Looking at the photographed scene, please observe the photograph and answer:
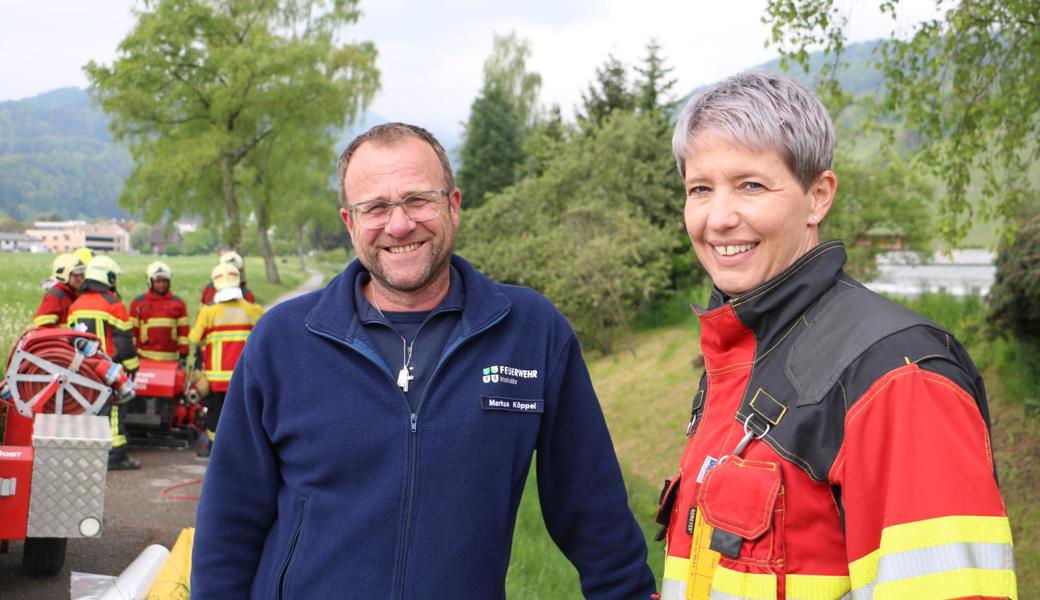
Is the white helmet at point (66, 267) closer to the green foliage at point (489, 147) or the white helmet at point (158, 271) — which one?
the white helmet at point (158, 271)

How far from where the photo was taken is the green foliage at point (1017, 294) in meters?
10.9

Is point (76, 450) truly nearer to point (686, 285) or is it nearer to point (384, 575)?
point (384, 575)

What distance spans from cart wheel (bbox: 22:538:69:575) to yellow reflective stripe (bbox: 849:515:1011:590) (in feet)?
20.0

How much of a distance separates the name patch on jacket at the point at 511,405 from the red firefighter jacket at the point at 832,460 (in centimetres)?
69

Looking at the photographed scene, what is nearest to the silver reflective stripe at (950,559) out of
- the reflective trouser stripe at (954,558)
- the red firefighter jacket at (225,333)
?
the reflective trouser stripe at (954,558)

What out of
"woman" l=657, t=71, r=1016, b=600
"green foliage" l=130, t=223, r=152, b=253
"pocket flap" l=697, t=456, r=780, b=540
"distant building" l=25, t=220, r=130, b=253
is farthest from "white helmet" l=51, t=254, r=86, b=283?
"green foliage" l=130, t=223, r=152, b=253

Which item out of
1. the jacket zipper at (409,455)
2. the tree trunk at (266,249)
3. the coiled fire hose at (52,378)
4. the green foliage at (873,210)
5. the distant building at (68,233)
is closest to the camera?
the jacket zipper at (409,455)

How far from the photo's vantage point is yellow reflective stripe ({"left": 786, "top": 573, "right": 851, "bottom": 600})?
180cm

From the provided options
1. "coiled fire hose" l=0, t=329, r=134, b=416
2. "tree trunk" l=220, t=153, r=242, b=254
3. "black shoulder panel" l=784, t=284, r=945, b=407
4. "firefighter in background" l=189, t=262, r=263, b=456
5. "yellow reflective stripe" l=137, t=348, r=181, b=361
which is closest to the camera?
"black shoulder panel" l=784, t=284, r=945, b=407

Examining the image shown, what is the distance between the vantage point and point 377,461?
2.69m

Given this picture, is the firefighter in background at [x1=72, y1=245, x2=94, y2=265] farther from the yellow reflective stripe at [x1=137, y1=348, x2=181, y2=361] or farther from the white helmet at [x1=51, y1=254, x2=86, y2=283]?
the yellow reflective stripe at [x1=137, y1=348, x2=181, y2=361]

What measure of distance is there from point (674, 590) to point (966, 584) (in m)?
0.66

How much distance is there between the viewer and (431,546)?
2.67 metres

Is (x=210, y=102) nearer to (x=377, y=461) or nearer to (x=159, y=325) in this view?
(x=159, y=325)
